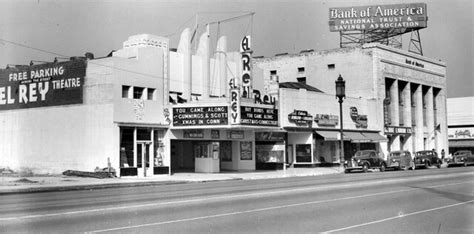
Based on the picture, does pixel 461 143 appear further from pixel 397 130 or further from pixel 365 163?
pixel 365 163

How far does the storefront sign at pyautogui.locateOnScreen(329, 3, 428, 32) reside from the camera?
58219 millimetres

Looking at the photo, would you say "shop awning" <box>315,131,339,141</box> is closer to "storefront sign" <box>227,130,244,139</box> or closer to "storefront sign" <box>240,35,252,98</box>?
"storefront sign" <box>227,130,244,139</box>

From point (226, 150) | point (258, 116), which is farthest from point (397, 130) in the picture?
point (258, 116)

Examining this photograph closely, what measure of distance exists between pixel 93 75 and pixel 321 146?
74.2ft

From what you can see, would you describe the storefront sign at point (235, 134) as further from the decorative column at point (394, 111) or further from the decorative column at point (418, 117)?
the decorative column at point (418, 117)

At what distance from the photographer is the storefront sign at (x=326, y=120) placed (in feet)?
148

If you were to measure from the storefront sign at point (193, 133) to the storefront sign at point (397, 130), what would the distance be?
26.1 meters

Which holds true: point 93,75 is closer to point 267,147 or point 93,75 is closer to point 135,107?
point 135,107

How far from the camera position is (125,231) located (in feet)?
32.8

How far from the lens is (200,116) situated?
1330 inches

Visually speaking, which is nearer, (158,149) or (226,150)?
(158,149)

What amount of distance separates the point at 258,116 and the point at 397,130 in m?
26.0

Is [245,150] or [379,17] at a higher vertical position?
[379,17]

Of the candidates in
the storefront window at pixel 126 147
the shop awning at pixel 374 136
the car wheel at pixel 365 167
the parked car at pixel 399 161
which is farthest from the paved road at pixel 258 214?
the shop awning at pixel 374 136
